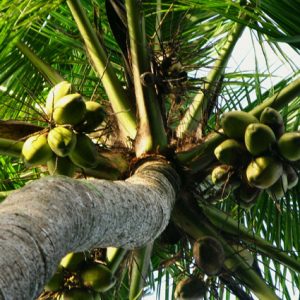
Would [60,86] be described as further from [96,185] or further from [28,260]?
[28,260]

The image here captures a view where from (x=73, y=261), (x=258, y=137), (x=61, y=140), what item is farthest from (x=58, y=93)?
(x=258, y=137)

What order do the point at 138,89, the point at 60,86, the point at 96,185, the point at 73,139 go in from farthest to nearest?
the point at 138,89 → the point at 60,86 → the point at 73,139 → the point at 96,185

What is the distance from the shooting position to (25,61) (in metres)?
4.12

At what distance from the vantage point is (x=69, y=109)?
Result: 259cm

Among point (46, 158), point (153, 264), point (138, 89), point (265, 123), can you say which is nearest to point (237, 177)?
point (265, 123)

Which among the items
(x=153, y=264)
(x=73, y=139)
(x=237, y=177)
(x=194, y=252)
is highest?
(x=73, y=139)

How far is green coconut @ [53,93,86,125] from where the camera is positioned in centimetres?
259

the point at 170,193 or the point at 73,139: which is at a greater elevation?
the point at 73,139

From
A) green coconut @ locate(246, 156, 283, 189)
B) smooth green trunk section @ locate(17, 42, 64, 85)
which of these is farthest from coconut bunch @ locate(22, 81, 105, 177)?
smooth green trunk section @ locate(17, 42, 64, 85)

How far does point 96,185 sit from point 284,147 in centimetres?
91

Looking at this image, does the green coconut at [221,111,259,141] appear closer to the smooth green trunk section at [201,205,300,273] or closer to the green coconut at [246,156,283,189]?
the green coconut at [246,156,283,189]

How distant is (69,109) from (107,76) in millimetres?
760

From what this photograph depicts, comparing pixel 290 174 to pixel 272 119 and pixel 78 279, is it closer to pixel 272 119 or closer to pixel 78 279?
pixel 272 119

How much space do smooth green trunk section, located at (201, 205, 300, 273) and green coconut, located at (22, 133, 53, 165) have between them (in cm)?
86
